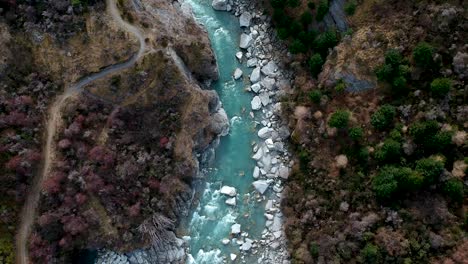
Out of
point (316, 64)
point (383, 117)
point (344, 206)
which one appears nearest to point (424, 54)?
point (383, 117)

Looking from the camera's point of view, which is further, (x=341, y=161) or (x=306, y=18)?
(x=306, y=18)

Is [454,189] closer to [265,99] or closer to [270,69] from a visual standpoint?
[265,99]

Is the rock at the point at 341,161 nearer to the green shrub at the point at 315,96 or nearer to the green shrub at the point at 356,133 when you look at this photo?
the green shrub at the point at 356,133

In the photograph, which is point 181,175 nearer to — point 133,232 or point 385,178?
point 133,232

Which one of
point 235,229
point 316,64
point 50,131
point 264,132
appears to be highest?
point 316,64

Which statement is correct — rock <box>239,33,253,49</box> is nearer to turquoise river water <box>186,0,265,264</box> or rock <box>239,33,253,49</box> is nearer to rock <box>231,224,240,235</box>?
turquoise river water <box>186,0,265,264</box>

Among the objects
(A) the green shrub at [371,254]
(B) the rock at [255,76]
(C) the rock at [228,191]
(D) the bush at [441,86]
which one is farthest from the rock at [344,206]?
(B) the rock at [255,76]

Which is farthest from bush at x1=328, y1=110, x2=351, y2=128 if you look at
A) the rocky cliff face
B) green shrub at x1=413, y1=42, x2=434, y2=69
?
the rocky cliff face
